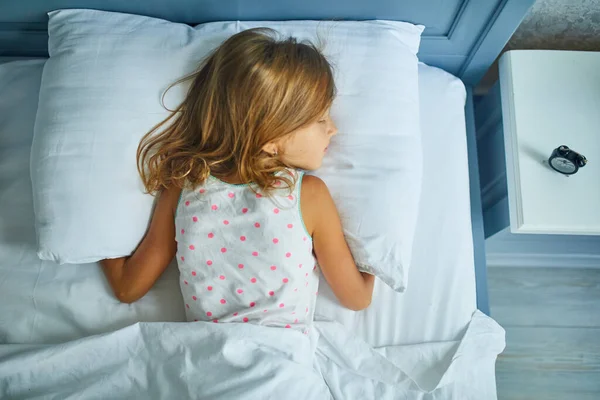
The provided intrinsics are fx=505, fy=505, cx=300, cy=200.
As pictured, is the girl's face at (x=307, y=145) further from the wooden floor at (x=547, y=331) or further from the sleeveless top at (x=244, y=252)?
the wooden floor at (x=547, y=331)

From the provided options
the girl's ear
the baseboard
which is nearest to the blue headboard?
the girl's ear

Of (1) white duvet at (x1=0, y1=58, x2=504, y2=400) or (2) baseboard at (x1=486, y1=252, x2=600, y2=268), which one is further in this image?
(2) baseboard at (x1=486, y1=252, x2=600, y2=268)

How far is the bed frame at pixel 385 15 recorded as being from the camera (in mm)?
995

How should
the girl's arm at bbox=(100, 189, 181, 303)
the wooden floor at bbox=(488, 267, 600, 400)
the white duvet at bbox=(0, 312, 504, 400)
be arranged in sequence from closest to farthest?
the white duvet at bbox=(0, 312, 504, 400), the girl's arm at bbox=(100, 189, 181, 303), the wooden floor at bbox=(488, 267, 600, 400)

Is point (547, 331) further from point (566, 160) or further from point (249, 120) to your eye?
point (249, 120)

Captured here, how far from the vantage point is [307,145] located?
89 cm

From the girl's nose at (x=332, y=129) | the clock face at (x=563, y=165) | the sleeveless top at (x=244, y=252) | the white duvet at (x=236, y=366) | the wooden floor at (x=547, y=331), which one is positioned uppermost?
the clock face at (x=563, y=165)

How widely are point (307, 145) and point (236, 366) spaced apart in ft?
1.29

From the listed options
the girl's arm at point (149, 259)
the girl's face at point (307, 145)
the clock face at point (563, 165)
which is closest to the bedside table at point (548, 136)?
the clock face at point (563, 165)

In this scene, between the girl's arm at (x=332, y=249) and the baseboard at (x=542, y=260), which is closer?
the girl's arm at (x=332, y=249)

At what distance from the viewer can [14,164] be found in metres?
1.05

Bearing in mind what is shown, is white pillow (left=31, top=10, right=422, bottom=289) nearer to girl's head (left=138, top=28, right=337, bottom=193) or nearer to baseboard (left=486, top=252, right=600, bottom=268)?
girl's head (left=138, top=28, right=337, bottom=193)

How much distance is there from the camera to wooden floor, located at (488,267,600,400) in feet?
4.51

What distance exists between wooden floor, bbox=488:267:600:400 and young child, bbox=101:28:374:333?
28.1 inches
